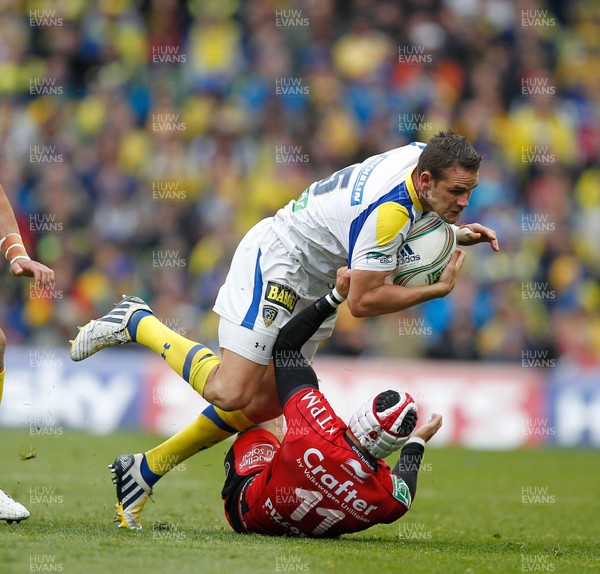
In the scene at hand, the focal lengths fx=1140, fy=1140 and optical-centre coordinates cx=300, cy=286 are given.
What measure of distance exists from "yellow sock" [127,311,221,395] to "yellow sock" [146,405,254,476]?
0.72 ft

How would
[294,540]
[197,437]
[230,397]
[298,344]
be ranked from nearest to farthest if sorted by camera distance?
[294,540] < [298,344] < [230,397] < [197,437]

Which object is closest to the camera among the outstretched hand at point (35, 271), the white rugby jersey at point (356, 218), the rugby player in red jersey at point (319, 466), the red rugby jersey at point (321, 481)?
the rugby player in red jersey at point (319, 466)

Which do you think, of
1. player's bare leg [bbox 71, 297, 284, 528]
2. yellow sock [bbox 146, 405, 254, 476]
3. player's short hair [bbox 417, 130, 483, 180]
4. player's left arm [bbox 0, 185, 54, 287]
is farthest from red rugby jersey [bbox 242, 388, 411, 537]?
player's left arm [bbox 0, 185, 54, 287]

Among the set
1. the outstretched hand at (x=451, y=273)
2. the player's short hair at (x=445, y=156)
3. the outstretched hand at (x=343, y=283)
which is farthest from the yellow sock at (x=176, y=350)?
the player's short hair at (x=445, y=156)

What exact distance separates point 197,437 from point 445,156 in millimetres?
2365

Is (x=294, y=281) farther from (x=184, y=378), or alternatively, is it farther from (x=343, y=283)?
(x=184, y=378)

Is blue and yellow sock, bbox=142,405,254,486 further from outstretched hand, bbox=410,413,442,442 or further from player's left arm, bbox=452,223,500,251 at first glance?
player's left arm, bbox=452,223,500,251

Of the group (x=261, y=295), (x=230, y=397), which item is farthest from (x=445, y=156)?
(x=230, y=397)

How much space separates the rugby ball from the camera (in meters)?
6.72

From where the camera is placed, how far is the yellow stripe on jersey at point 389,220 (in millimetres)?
6473

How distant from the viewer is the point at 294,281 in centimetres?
715

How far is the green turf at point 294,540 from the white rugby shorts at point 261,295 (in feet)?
3.79

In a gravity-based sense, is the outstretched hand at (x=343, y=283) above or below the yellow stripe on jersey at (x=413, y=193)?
below

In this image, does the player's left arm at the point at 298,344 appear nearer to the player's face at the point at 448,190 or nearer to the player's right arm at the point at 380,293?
the player's right arm at the point at 380,293
